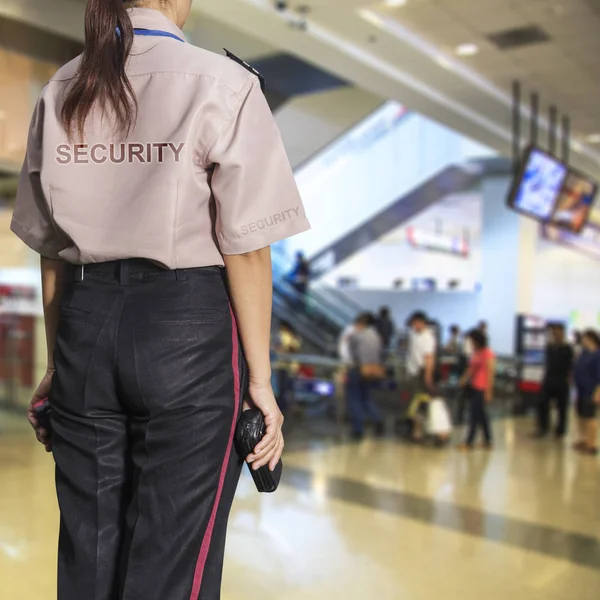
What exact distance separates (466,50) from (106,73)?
23.2 ft

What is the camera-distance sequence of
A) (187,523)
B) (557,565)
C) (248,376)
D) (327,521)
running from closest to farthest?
(187,523)
(248,376)
(557,565)
(327,521)

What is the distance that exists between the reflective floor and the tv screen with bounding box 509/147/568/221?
3012 mm

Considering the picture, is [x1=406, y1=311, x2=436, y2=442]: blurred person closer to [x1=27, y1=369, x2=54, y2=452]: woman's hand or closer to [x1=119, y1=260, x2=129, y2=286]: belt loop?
[x1=27, y1=369, x2=54, y2=452]: woman's hand

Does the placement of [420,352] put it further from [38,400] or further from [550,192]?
[38,400]

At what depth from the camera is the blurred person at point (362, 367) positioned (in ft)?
27.7

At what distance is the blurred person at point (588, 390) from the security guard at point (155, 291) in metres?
7.72

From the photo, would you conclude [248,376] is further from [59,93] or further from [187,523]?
[59,93]

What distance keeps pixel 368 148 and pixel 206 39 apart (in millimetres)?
11019

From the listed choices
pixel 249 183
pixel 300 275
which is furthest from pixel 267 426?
pixel 300 275

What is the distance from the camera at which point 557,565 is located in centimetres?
385

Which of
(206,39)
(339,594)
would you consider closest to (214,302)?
(339,594)

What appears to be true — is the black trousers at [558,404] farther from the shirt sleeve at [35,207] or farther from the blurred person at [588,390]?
the shirt sleeve at [35,207]

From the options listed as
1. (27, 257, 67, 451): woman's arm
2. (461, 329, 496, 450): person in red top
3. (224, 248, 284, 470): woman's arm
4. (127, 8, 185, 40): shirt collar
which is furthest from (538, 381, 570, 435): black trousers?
(127, 8, 185, 40): shirt collar

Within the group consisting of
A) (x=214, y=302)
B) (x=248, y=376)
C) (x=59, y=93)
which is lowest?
(x=248, y=376)
